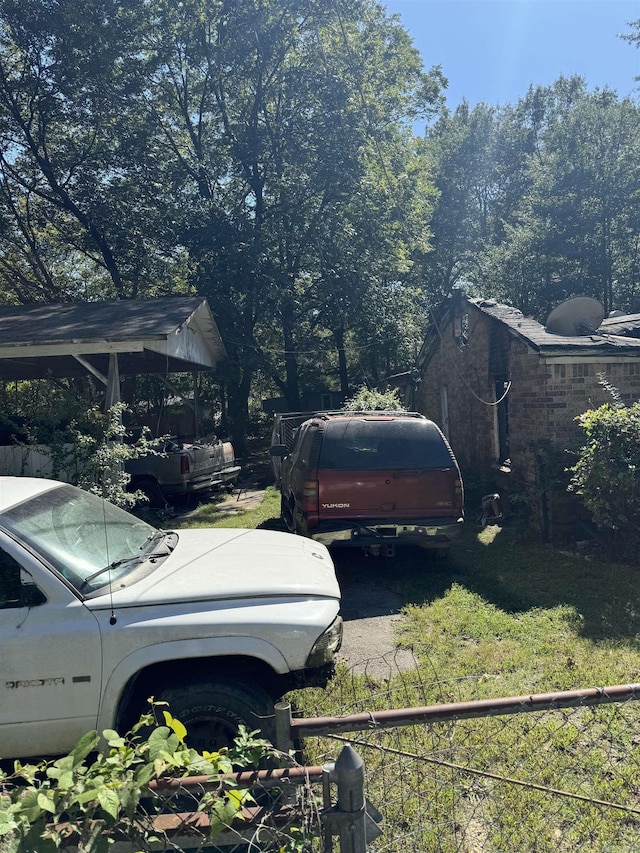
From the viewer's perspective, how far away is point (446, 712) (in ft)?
6.31

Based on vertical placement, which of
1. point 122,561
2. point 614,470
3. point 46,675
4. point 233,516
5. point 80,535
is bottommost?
point 233,516

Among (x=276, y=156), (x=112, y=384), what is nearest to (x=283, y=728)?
(x=112, y=384)

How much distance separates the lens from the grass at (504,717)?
2680 mm

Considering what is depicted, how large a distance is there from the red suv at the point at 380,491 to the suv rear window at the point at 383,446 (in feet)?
0.04

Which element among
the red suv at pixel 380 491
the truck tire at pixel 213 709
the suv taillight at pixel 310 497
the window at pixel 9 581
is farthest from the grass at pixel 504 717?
the window at pixel 9 581

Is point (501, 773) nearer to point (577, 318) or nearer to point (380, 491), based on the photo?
point (380, 491)

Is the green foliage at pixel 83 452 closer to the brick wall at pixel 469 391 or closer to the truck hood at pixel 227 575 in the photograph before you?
the truck hood at pixel 227 575

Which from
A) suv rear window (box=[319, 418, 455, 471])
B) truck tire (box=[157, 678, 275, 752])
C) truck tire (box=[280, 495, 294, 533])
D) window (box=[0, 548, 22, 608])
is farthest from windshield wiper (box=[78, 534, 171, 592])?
truck tire (box=[280, 495, 294, 533])

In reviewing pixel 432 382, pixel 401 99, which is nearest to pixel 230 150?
pixel 401 99

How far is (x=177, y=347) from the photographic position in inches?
456

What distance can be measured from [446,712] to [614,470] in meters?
5.81

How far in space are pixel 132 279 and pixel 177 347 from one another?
1319cm

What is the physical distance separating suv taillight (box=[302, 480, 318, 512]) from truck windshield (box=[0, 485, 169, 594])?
262 centimetres

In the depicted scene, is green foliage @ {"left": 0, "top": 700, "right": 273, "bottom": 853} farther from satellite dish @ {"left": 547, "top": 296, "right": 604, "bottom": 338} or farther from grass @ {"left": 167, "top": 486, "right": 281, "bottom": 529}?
satellite dish @ {"left": 547, "top": 296, "right": 604, "bottom": 338}
